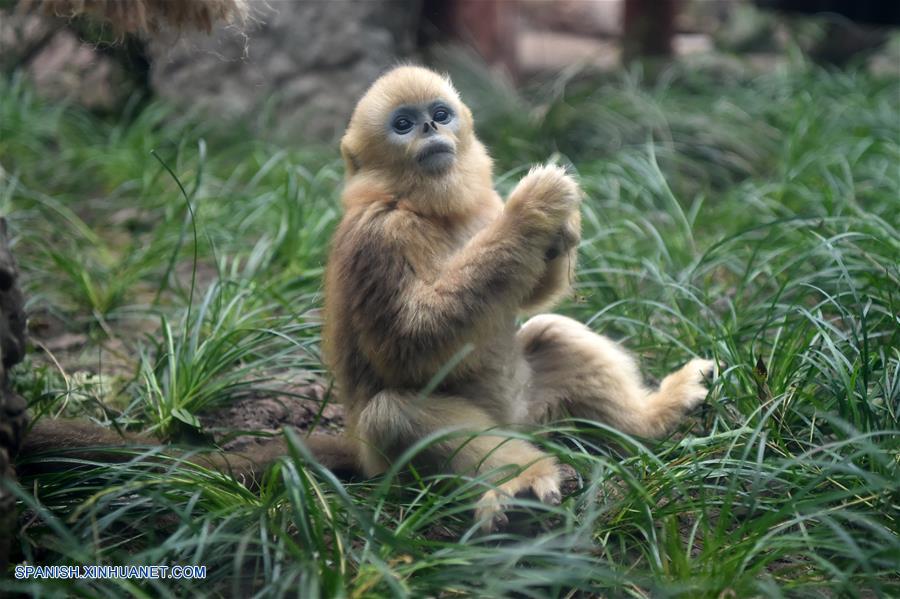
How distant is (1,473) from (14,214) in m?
3.33

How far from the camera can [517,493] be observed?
304cm

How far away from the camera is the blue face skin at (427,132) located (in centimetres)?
346

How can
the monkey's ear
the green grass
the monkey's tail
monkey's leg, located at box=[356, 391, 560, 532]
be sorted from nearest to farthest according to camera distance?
the green grass < monkey's leg, located at box=[356, 391, 560, 532] < the monkey's tail < the monkey's ear

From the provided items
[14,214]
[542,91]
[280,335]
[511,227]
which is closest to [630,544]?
[511,227]

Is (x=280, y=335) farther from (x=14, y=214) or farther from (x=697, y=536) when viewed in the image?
(x=14, y=214)

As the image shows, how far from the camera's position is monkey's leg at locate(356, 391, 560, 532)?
3.08m

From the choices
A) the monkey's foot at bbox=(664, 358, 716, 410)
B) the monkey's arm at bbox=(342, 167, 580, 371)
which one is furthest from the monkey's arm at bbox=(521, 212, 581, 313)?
the monkey's foot at bbox=(664, 358, 716, 410)

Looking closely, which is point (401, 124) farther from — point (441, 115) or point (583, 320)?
point (583, 320)

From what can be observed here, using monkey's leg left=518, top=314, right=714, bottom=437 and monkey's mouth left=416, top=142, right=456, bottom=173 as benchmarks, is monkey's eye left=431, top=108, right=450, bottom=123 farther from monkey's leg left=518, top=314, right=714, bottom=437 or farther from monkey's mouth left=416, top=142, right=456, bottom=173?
monkey's leg left=518, top=314, right=714, bottom=437

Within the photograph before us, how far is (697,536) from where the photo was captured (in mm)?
2990

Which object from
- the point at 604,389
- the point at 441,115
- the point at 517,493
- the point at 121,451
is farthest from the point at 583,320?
the point at 121,451

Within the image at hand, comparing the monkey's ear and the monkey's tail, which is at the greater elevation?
the monkey's ear

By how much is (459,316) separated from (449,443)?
1.45 ft

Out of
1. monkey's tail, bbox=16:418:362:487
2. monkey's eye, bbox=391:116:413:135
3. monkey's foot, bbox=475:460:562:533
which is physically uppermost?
monkey's eye, bbox=391:116:413:135
